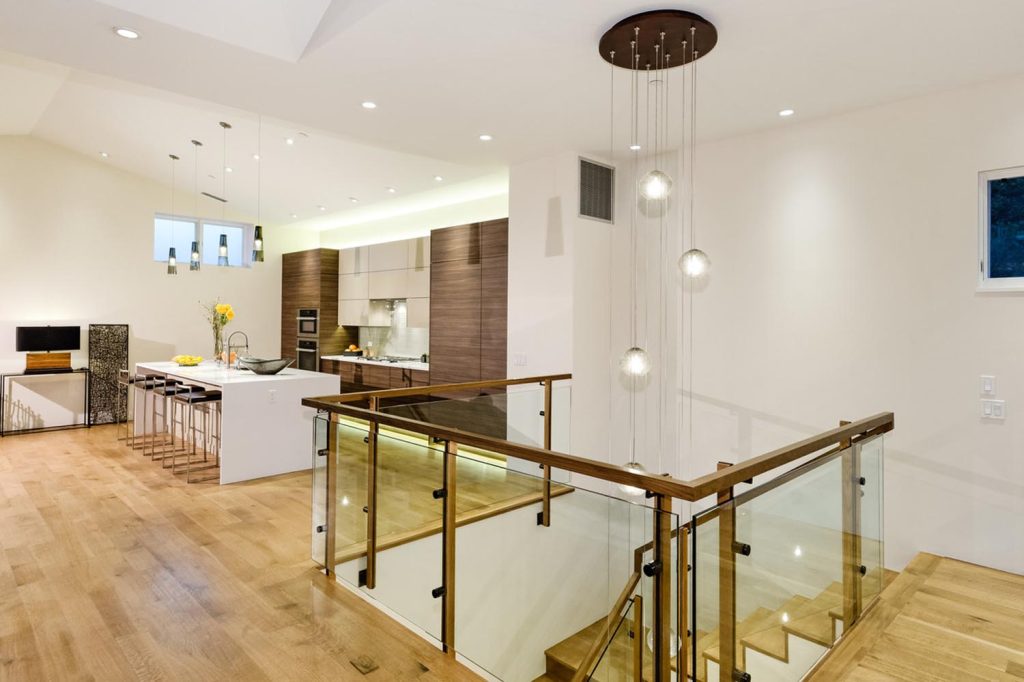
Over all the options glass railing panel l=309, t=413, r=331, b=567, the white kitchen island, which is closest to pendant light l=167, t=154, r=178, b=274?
the white kitchen island

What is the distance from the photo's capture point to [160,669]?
238 cm

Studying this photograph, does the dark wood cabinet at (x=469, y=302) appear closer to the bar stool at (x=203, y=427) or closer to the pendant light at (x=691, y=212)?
the pendant light at (x=691, y=212)

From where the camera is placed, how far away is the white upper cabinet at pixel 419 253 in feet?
24.0

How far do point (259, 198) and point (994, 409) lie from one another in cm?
876

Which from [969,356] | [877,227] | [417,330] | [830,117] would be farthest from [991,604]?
[417,330]

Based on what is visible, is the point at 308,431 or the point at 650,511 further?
the point at 308,431

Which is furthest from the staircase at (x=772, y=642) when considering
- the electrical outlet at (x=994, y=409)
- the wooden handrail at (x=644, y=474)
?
the electrical outlet at (x=994, y=409)

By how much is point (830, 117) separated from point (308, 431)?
206 inches

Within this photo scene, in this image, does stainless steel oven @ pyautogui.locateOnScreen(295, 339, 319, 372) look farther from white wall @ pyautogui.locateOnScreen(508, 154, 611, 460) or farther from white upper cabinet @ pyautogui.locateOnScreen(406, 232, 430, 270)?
white wall @ pyautogui.locateOnScreen(508, 154, 611, 460)

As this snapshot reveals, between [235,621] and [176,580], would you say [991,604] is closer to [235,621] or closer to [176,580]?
[235,621]

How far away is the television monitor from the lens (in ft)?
23.5

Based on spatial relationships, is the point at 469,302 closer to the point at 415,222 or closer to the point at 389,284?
the point at 389,284

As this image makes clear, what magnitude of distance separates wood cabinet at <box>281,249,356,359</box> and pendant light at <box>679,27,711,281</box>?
5.93 m

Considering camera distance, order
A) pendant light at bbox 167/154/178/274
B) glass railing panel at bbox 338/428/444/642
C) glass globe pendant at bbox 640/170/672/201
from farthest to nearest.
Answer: pendant light at bbox 167/154/178/274 < glass globe pendant at bbox 640/170/672/201 < glass railing panel at bbox 338/428/444/642
